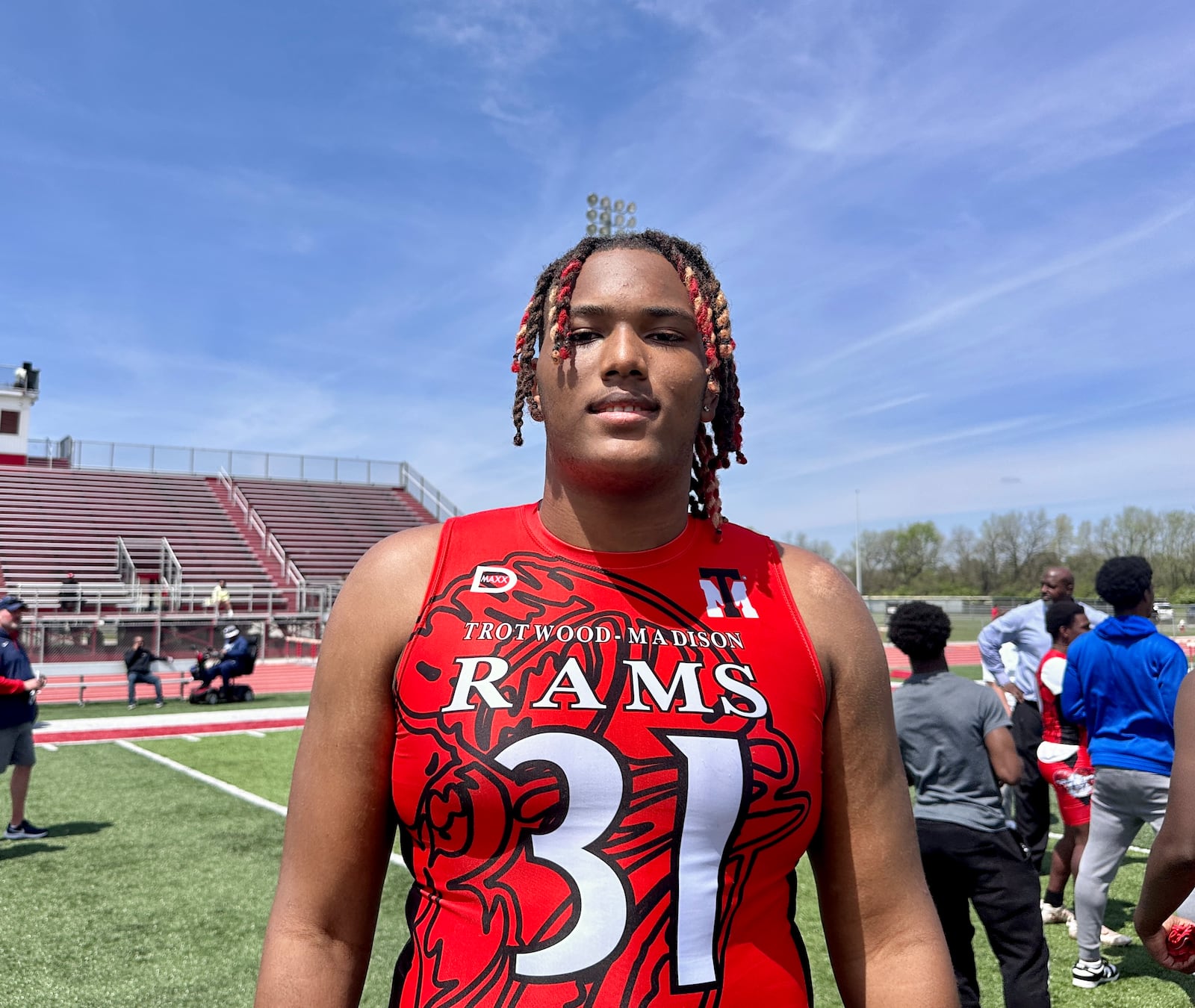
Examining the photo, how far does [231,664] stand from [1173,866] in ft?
55.7

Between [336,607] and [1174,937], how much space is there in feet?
6.96

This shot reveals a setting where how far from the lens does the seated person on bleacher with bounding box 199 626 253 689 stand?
17.1 meters

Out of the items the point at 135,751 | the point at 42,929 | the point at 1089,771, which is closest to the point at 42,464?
the point at 135,751

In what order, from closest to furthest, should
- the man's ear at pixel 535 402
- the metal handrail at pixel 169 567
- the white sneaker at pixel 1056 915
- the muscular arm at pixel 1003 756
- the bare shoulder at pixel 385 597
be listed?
1. the bare shoulder at pixel 385 597
2. the man's ear at pixel 535 402
3. the muscular arm at pixel 1003 756
4. the white sneaker at pixel 1056 915
5. the metal handrail at pixel 169 567

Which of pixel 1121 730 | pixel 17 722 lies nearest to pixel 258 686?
pixel 17 722

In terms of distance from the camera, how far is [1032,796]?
623 centimetres

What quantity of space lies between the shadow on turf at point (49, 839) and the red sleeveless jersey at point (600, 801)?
7.30 m

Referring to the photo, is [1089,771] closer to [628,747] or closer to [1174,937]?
[1174,937]

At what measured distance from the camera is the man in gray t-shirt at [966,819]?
149 inches

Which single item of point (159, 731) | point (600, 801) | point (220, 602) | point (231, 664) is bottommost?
point (159, 731)

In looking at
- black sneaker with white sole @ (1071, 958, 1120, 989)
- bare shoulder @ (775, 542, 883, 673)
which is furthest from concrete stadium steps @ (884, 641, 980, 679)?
bare shoulder @ (775, 542, 883, 673)

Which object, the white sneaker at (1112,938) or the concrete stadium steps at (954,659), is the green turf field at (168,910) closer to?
the white sneaker at (1112,938)

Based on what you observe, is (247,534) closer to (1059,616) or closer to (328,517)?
(328,517)

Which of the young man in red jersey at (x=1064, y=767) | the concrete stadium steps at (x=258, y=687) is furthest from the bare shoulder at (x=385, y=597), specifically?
the concrete stadium steps at (x=258, y=687)
